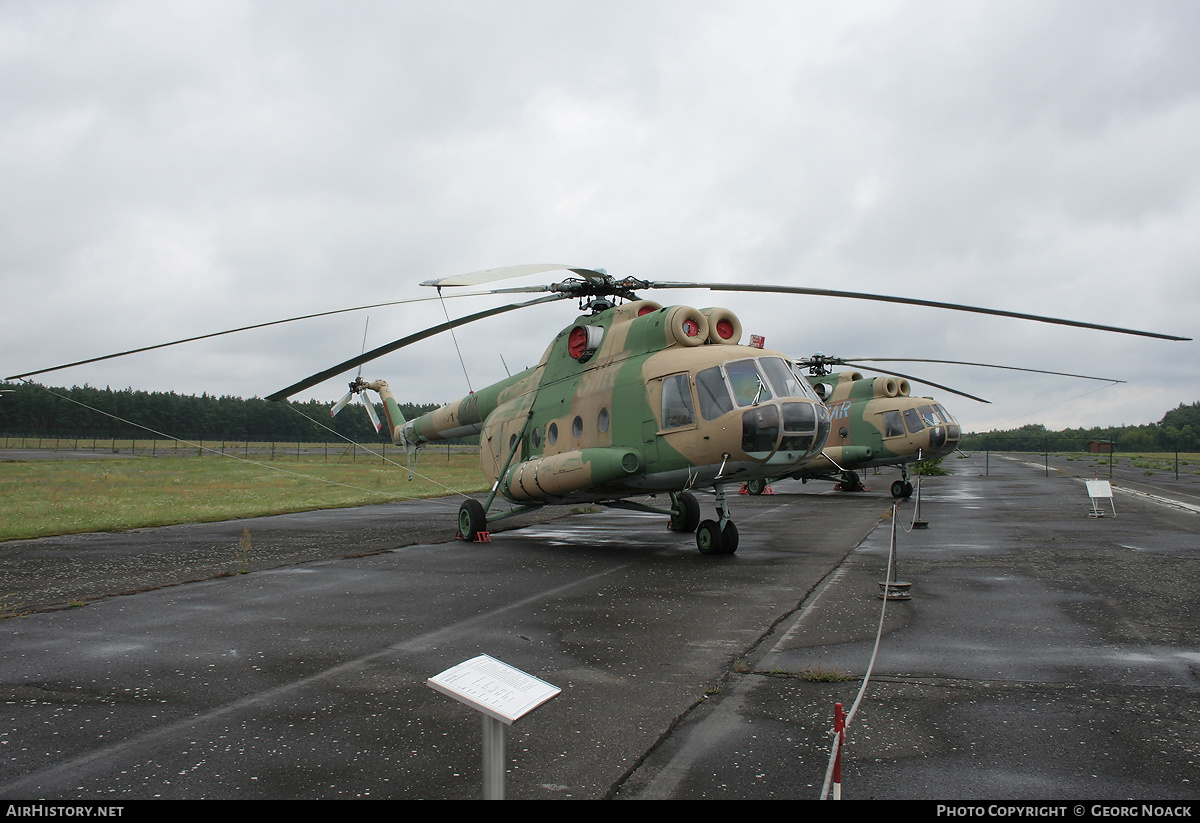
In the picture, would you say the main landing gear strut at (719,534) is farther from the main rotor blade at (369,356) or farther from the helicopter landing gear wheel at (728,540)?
the main rotor blade at (369,356)

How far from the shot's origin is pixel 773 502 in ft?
77.6

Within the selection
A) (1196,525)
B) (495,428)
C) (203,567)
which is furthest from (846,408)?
(203,567)

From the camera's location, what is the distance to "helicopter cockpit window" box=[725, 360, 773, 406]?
966 cm

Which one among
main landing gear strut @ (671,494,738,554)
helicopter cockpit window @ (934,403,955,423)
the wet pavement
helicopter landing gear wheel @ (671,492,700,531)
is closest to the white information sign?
the wet pavement

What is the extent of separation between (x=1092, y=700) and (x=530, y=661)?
12.7 ft

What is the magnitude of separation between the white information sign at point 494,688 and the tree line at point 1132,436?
294 ft

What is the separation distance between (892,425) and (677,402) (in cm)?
1507

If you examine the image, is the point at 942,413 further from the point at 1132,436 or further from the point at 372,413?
the point at 1132,436

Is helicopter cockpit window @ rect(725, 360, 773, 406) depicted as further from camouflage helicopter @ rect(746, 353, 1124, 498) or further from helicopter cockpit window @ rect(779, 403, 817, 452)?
camouflage helicopter @ rect(746, 353, 1124, 498)

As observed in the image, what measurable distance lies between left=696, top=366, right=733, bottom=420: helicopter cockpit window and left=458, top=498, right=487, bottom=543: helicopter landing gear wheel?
5600 mm

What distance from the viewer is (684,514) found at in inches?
582

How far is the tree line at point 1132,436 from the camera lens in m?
95.7

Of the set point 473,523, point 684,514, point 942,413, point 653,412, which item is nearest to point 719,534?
point 653,412
